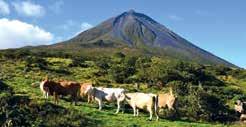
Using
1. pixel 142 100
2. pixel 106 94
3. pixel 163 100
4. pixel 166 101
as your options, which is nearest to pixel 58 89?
pixel 106 94

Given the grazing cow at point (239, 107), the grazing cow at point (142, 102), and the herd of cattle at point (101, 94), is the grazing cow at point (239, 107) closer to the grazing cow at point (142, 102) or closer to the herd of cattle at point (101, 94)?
the herd of cattle at point (101, 94)

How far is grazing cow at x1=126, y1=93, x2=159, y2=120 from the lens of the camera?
26859mm

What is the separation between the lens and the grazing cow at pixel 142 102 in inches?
1057

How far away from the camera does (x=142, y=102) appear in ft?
89.2

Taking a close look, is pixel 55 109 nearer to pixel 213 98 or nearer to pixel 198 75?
pixel 213 98

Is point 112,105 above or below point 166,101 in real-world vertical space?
below

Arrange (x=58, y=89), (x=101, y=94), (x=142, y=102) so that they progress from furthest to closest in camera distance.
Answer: (x=101, y=94)
(x=58, y=89)
(x=142, y=102)

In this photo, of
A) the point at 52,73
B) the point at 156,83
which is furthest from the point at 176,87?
the point at 52,73

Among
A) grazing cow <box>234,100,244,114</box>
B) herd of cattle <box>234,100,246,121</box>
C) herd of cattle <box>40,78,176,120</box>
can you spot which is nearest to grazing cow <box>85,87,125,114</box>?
herd of cattle <box>40,78,176,120</box>

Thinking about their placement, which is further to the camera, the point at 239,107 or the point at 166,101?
the point at 239,107

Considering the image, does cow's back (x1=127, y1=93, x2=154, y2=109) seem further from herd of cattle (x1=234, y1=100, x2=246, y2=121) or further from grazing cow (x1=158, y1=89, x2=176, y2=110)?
herd of cattle (x1=234, y1=100, x2=246, y2=121)

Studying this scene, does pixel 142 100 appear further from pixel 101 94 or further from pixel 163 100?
pixel 101 94

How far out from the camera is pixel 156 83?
4250 cm

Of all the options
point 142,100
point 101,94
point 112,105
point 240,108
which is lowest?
point 240,108
